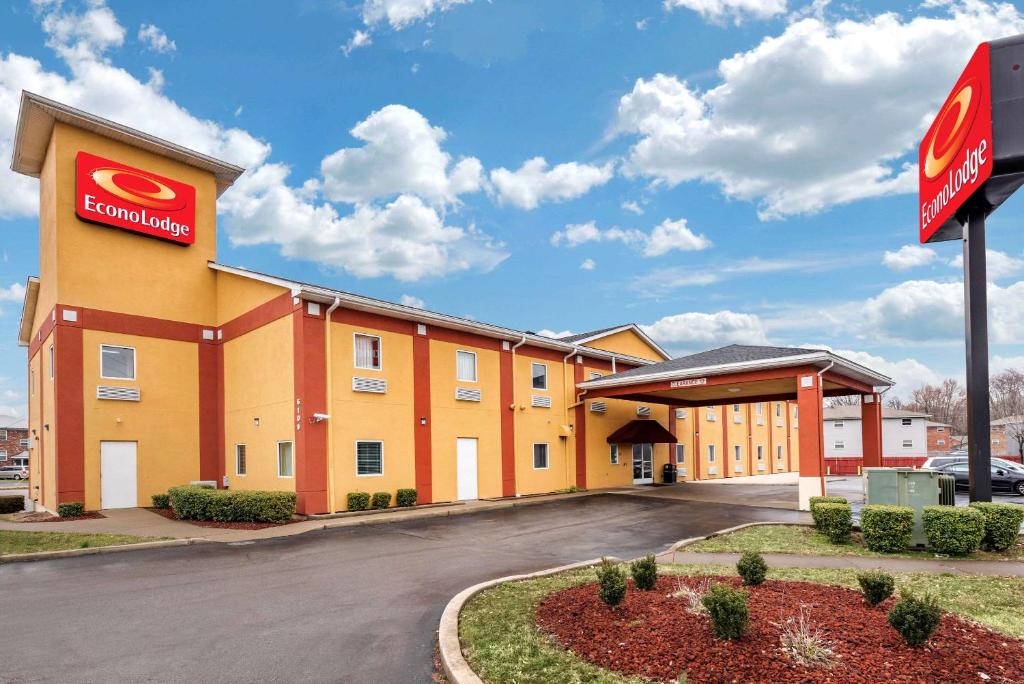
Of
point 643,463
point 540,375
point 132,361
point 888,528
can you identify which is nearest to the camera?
point 888,528

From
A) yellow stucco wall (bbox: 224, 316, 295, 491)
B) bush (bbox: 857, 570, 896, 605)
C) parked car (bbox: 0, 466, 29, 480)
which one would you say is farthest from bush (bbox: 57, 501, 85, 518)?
parked car (bbox: 0, 466, 29, 480)

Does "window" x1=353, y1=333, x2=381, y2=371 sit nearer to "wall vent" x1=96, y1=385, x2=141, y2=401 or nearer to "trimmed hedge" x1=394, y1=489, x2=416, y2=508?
"trimmed hedge" x1=394, y1=489, x2=416, y2=508

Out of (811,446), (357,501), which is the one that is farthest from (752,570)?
(357,501)

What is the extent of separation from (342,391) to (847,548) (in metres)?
13.1

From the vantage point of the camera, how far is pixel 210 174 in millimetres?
23406

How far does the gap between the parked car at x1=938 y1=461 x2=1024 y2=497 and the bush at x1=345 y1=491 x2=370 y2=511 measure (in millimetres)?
21225

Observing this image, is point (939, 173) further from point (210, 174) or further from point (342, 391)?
point (210, 174)

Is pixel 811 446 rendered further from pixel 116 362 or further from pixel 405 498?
pixel 116 362

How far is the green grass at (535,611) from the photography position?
5156 millimetres

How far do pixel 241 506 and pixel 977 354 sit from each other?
656 inches

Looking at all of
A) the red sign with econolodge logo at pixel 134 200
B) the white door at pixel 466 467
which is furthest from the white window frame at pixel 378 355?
the red sign with econolodge logo at pixel 134 200

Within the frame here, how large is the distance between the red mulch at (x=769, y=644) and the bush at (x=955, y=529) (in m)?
5.23

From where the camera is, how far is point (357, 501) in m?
17.8

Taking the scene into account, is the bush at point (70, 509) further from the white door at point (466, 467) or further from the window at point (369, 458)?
the white door at point (466, 467)
